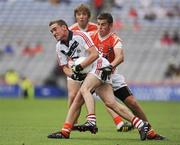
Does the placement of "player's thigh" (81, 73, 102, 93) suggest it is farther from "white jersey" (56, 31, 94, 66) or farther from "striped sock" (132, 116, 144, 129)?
"striped sock" (132, 116, 144, 129)

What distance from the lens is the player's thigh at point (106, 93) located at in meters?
9.52

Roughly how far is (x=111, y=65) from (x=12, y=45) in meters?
24.8

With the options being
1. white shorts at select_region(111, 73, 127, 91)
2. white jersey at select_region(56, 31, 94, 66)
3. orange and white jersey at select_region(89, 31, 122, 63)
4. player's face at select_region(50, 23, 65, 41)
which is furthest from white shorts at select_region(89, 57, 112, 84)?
white shorts at select_region(111, 73, 127, 91)

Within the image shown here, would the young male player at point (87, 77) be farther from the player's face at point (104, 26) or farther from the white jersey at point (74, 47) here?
the player's face at point (104, 26)

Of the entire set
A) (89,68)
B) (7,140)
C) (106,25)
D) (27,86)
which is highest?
(106,25)

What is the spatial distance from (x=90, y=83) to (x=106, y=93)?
357 mm

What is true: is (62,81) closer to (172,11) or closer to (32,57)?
(32,57)

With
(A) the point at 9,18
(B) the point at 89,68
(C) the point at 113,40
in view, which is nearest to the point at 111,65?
(B) the point at 89,68

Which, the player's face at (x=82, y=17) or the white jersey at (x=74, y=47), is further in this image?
the player's face at (x=82, y=17)

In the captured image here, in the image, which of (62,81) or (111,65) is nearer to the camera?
(111,65)

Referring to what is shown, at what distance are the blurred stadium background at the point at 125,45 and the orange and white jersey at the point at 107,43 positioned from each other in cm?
1920

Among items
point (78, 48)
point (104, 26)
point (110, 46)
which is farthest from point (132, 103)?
point (78, 48)

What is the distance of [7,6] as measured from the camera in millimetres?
36219

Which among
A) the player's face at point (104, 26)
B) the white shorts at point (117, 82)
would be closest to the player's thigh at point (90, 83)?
the player's face at point (104, 26)
